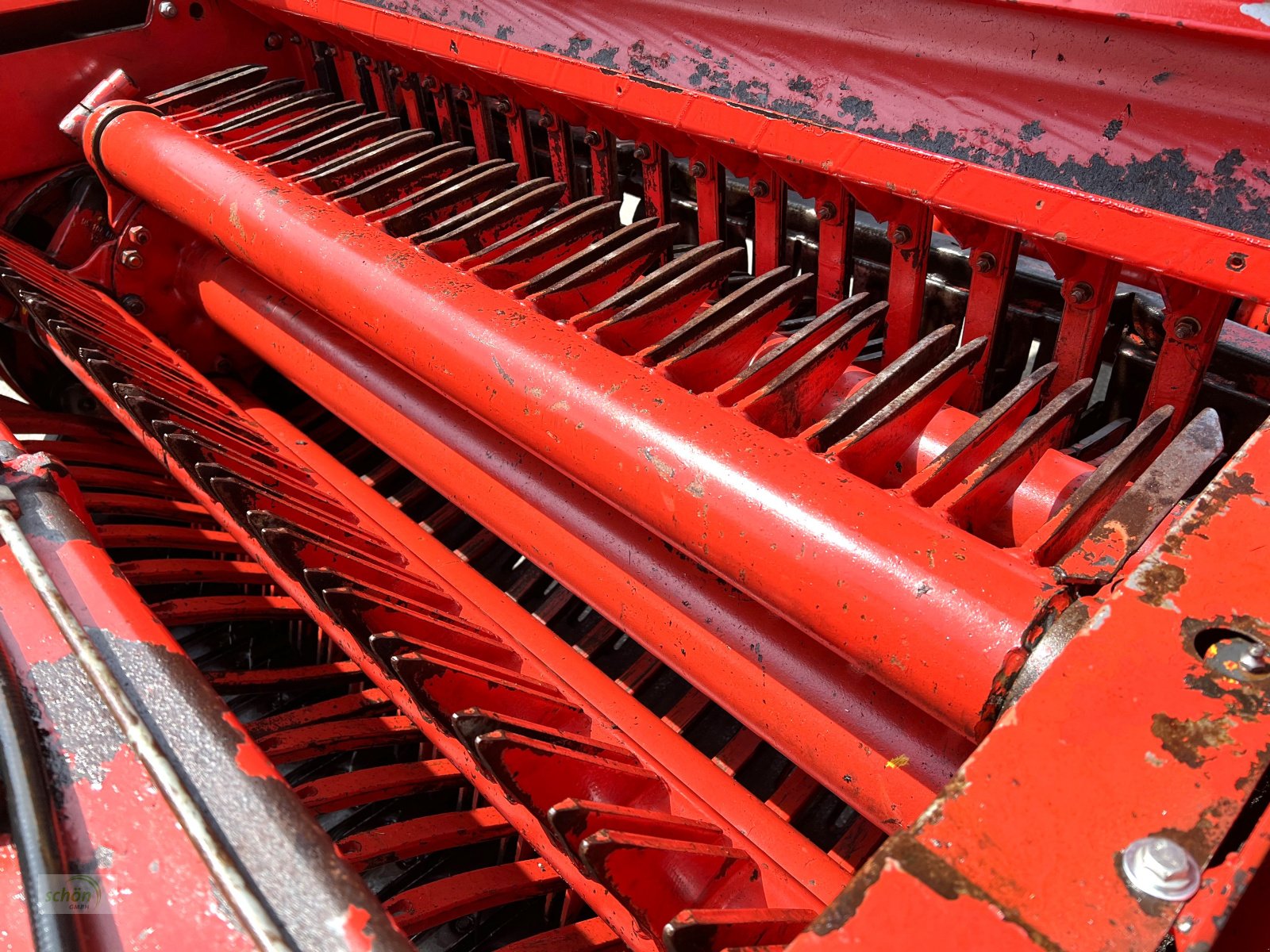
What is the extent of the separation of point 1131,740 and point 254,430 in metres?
2.45

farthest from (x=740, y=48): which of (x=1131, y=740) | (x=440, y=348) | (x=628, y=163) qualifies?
(x=1131, y=740)

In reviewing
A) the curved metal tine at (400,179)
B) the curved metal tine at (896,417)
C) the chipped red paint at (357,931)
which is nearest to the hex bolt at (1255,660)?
the curved metal tine at (896,417)

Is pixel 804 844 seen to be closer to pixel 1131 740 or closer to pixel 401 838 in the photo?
pixel 401 838

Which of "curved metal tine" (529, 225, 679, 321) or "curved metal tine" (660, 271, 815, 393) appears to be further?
"curved metal tine" (529, 225, 679, 321)

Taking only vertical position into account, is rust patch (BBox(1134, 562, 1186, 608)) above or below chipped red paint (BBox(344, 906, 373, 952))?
above

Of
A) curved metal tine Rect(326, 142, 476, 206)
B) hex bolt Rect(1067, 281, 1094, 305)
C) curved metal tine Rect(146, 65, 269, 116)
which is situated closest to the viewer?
hex bolt Rect(1067, 281, 1094, 305)

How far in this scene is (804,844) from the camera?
1698 millimetres

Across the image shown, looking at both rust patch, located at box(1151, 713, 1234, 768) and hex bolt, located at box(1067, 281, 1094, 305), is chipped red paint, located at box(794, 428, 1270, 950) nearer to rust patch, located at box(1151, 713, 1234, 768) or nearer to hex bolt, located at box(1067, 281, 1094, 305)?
rust patch, located at box(1151, 713, 1234, 768)

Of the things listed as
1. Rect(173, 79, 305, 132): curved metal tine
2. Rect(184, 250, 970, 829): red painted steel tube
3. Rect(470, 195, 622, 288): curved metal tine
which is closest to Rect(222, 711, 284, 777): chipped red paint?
Rect(184, 250, 970, 829): red painted steel tube

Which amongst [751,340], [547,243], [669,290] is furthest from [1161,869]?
[547,243]

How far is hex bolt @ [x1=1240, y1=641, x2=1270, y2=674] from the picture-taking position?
0.90 metres

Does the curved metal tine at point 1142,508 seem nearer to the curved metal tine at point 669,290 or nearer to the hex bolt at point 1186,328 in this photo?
the hex bolt at point 1186,328

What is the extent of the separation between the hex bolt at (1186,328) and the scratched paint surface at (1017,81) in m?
0.16

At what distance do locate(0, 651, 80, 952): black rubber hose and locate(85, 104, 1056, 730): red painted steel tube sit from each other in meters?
0.89
